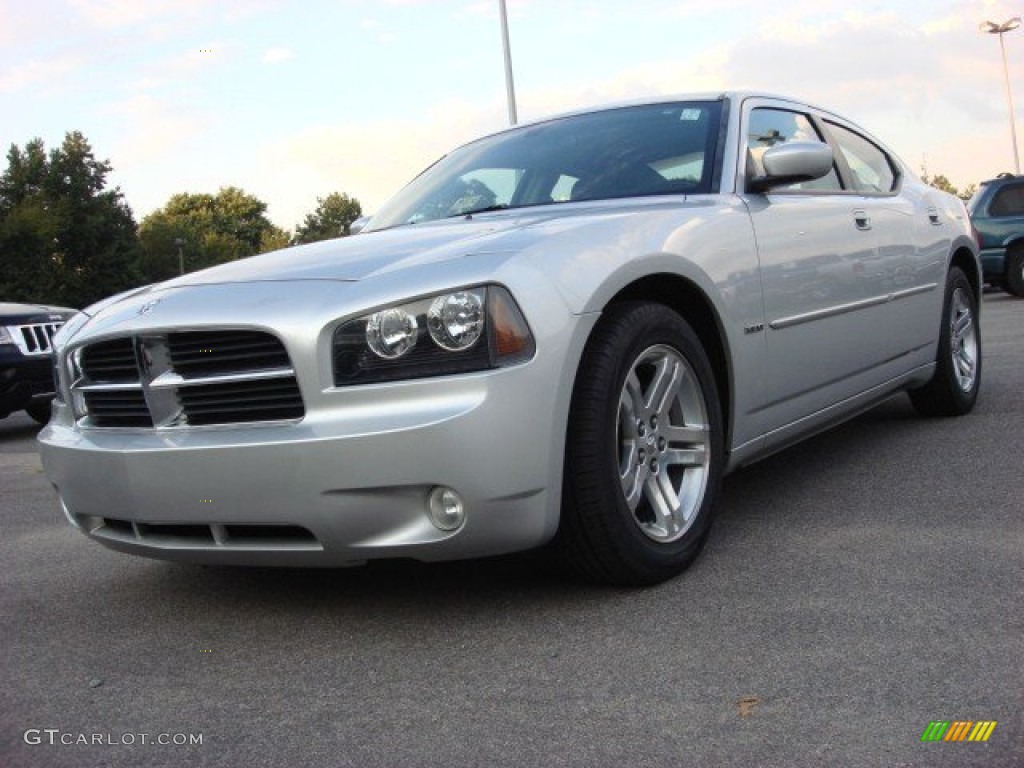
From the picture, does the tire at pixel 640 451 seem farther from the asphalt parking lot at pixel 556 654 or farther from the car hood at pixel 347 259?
the car hood at pixel 347 259

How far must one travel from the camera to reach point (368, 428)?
2.71 meters

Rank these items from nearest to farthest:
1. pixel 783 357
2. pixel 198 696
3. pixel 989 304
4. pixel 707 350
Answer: pixel 198 696, pixel 707 350, pixel 783 357, pixel 989 304

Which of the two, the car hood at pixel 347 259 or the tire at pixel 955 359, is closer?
the car hood at pixel 347 259

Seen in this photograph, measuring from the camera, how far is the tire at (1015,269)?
1588cm

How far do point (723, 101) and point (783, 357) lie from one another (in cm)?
105

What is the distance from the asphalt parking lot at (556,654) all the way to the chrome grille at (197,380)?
23.9 inches

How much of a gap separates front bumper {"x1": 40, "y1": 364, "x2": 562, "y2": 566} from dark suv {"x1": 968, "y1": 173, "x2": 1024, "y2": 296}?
1442 cm

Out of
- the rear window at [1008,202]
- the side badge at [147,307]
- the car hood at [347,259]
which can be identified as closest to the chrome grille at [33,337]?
the car hood at [347,259]

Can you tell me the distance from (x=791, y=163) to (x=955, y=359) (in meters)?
2.29

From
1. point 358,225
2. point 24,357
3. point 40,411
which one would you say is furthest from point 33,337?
point 358,225

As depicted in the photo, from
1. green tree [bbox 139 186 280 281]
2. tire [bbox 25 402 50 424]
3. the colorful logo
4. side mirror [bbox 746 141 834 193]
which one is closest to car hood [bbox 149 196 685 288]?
side mirror [bbox 746 141 834 193]

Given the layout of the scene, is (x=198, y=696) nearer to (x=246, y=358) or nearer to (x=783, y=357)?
(x=246, y=358)

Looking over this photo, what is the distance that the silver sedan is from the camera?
9.03 ft

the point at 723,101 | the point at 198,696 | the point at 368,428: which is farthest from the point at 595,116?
the point at 198,696
